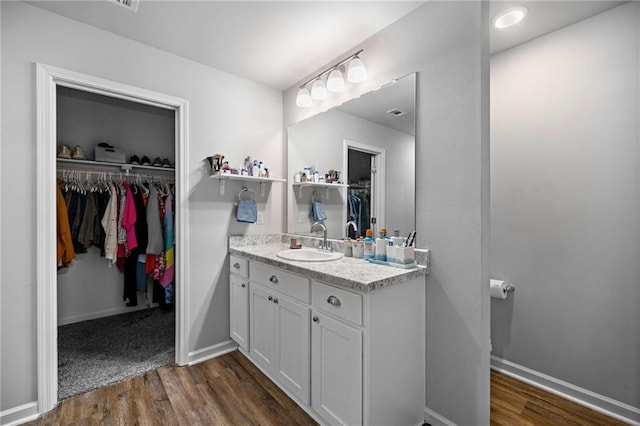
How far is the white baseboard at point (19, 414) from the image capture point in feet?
5.37

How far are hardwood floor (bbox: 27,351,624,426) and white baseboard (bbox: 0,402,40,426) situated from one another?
60 millimetres

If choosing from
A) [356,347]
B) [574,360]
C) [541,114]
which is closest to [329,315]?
[356,347]

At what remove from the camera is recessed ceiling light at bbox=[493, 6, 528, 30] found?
1732 mm

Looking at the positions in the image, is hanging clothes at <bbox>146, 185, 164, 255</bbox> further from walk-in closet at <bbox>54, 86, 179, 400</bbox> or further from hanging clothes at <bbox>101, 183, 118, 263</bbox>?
hanging clothes at <bbox>101, 183, 118, 263</bbox>

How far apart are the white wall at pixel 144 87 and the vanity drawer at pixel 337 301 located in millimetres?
1270

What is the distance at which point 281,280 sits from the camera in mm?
1867

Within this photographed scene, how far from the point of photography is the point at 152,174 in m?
3.45

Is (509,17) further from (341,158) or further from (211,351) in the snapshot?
(211,351)

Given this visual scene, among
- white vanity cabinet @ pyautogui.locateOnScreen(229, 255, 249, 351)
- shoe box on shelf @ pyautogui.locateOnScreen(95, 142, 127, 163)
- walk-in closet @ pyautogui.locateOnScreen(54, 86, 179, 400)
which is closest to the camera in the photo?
white vanity cabinet @ pyautogui.locateOnScreen(229, 255, 249, 351)

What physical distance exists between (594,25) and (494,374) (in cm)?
247

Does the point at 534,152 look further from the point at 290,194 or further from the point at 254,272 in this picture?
the point at 254,272

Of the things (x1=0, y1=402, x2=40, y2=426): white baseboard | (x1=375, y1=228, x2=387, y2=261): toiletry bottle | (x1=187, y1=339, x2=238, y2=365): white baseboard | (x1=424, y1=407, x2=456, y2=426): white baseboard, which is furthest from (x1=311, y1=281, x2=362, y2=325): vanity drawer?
(x1=0, y1=402, x2=40, y2=426): white baseboard

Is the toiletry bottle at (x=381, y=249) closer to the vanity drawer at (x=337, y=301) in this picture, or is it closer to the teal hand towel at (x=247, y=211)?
the vanity drawer at (x=337, y=301)

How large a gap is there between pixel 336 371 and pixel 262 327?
772mm
